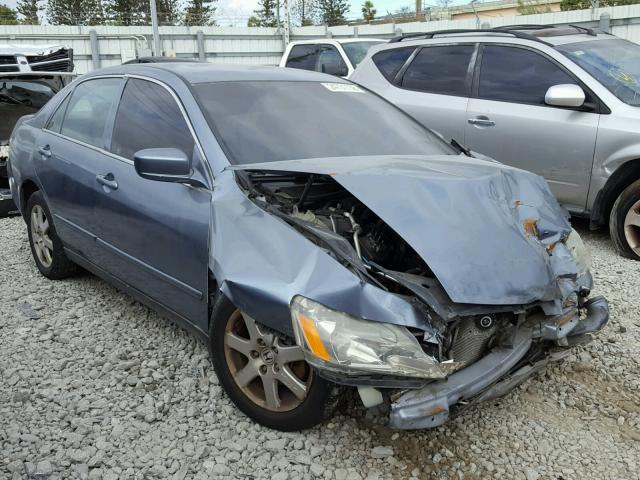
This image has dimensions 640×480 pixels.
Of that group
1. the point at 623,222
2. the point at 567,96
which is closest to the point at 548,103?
the point at 567,96

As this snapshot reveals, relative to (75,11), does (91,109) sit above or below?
below

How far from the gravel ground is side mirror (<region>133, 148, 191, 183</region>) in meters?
1.05

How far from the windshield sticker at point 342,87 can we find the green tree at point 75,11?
168 feet

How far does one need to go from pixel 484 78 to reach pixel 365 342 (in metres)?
4.16

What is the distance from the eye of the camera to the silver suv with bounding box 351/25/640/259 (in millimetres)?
4871

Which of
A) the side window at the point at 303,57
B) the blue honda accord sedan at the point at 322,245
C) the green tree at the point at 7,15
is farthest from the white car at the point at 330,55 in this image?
the green tree at the point at 7,15

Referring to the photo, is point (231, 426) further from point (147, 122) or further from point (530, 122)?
point (530, 122)

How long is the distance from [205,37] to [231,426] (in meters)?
21.6

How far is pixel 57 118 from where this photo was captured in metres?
4.57

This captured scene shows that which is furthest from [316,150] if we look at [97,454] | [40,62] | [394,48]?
[40,62]

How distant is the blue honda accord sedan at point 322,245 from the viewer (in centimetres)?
232

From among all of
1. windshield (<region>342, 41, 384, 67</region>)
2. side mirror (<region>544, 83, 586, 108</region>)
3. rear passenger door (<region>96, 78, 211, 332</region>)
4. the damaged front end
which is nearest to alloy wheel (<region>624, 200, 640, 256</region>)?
side mirror (<region>544, 83, 586, 108</region>)

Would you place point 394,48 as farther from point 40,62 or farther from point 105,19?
point 105,19

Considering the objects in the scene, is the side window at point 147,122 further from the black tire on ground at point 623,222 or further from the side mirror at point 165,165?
the black tire on ground at point 623,222
